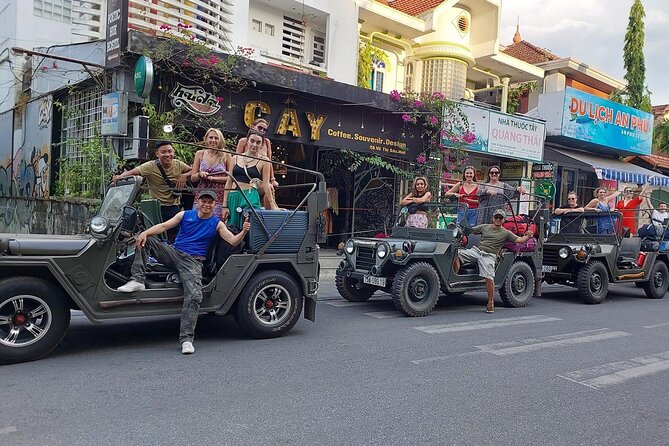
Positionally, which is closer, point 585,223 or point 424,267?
point 424,267

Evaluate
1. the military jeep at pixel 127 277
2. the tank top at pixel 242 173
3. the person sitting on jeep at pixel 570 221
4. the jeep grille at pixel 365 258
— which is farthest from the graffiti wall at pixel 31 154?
the person sitting on jeep at pixel 570 221

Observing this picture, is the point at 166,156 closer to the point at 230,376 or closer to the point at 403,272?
the point at 230,376

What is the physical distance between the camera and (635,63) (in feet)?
88.3

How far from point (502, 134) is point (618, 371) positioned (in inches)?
517

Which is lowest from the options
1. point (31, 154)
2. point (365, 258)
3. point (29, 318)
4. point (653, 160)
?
point (29, 318)

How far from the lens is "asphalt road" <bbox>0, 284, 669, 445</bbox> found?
12.8 ft

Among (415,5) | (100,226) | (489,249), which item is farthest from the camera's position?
(415,5)

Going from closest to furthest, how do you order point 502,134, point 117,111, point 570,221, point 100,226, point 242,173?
point 100,226
point 242,173
point 117,111
point 570,221
point 502,134

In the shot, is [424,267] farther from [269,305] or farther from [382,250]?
[269,305]

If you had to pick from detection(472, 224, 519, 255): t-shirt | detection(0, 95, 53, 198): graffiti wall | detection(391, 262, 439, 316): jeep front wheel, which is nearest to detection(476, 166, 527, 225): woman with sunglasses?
detection(472, 224, 519, 255): t-shirt

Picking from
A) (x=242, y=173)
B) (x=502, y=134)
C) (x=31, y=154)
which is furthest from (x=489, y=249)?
(x=31, y=154)

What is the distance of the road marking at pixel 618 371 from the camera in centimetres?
543

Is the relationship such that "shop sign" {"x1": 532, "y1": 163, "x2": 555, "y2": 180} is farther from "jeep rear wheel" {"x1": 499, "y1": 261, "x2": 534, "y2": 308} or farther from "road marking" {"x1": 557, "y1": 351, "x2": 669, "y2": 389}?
"road marking" {"x1": 557, "y1": 351, "x2": 669, "y2": 389}

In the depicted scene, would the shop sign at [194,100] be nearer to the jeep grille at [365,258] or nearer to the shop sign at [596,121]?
the jeep grille at [365,258]
